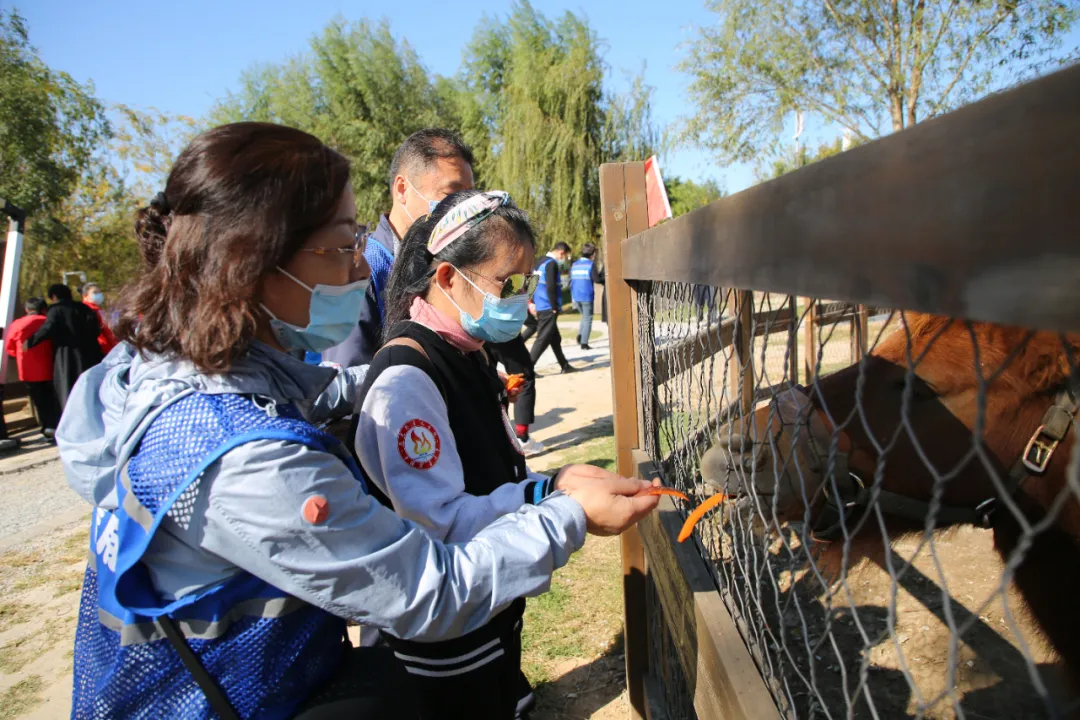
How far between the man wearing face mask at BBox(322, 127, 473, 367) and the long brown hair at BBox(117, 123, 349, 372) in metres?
1.58

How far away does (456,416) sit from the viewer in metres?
1.65

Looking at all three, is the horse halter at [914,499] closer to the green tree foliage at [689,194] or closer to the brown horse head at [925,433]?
the brown horse head at [925,433]

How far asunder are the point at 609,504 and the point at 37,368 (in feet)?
30.9

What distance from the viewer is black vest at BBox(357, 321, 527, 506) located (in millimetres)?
1607

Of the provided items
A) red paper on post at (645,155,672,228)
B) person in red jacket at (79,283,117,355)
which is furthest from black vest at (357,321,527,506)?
person in red jacket at (79,283,117,355)

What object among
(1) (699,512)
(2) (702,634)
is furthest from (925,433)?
(2) (702,634)

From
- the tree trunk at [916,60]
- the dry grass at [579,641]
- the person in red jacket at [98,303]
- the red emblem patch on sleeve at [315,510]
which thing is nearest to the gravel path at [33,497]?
the person in red jacket at [98,303]

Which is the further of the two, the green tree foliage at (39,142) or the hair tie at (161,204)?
the green tree foliage at (39,142)

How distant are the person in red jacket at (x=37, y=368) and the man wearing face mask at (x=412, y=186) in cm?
750

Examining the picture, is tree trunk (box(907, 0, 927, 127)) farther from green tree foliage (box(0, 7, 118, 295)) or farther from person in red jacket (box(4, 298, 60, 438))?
green tree foliage (box(0, 7, 118, 295))

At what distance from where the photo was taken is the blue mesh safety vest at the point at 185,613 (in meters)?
0.98

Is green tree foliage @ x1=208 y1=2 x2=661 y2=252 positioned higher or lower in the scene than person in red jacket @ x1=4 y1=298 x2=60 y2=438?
higher

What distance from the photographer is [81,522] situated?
543 centimetres

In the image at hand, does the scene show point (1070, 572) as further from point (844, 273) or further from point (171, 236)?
point (171, 236)
